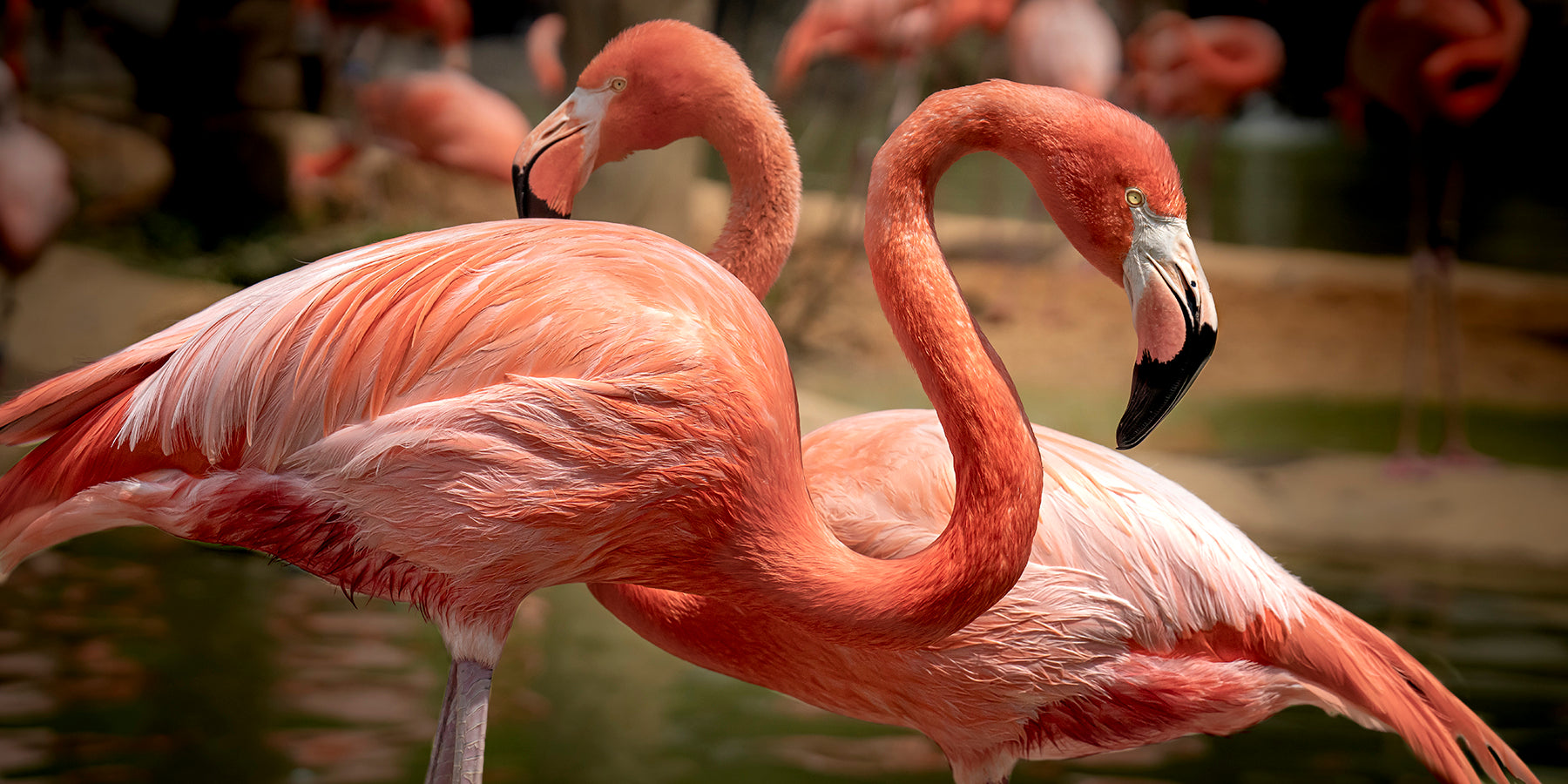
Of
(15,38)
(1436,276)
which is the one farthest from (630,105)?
(1436,276)

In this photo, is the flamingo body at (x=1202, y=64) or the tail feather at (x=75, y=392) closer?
the tail feather at (x=75, y=392)

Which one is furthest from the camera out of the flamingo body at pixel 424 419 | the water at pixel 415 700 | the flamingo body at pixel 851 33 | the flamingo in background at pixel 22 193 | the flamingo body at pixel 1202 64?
the flamingo body at pixel 1202 64

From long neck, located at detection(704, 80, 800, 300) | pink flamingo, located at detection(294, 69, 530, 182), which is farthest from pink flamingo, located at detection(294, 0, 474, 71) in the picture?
long neck, located at detection(704, 80, 800, 300)

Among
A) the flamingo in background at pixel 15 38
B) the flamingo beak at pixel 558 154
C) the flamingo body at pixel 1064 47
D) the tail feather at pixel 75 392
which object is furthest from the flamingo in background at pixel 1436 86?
the flamingo in background at pixel 15 38

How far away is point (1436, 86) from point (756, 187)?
14.7 ft

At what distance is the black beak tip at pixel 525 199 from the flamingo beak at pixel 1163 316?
0.87m

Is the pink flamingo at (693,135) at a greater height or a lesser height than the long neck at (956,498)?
greater

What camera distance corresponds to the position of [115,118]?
20.9ft

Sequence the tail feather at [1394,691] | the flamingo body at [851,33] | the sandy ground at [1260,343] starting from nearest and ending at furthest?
the tail feather at [1394,691] < the sandy ground at [1260,343] < the flamingo body at [851,33]

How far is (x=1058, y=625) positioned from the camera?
1.76 metres

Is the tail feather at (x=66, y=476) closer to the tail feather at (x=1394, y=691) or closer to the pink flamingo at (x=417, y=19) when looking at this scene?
the tail feather at (x=1394, y=691)

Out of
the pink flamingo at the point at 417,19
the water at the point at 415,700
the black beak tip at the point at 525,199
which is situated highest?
the pink flamingo at the point at 417,19

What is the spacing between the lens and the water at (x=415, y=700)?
2.84 meters

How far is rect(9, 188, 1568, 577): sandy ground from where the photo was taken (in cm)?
466
